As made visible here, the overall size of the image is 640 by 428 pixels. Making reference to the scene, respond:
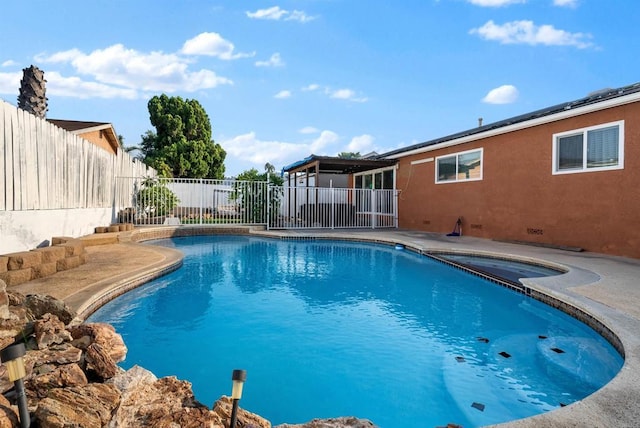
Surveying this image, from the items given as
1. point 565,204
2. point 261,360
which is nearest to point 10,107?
point 261,360

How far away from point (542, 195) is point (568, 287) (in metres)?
5.29

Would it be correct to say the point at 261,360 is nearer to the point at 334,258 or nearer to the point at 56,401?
the point at 56,401

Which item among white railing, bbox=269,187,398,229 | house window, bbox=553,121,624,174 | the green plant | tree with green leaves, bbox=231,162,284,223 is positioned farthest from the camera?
white railing, bbox=269,187,398,229

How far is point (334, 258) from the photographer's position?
989 cm

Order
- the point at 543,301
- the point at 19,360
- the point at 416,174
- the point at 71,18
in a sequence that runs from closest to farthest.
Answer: the point at 19,360, the point at 543,301, the point at 71,18, the point at 416,174

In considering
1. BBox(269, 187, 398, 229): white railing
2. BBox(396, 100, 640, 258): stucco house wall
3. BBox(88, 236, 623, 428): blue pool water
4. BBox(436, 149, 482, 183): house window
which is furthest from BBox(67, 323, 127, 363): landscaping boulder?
BBox(269, 187, 398, 229): white railing

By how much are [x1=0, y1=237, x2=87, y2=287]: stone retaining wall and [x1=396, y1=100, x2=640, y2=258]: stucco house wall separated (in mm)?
10782

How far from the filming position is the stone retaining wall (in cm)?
480

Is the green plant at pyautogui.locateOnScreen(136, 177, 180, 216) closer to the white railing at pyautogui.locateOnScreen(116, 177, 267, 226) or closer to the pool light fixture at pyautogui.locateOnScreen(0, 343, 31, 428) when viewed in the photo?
the white railing at pyautogui.locateOnScreen(116, 177, 267, 226)

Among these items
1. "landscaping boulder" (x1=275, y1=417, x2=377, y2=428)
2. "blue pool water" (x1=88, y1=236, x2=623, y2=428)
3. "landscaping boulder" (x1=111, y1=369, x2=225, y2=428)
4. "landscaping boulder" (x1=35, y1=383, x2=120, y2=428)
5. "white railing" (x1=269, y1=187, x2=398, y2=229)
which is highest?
"white railing" (x1=269, y1=187, x2=398, y2=229)

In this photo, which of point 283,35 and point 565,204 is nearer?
point 565,204

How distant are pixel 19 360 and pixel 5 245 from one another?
588cm

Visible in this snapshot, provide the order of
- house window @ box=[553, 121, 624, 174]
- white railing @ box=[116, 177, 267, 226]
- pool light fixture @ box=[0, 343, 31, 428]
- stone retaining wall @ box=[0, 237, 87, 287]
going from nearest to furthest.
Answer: pool light fixture @ box=[0, 343, 31, 428]
stone retaining wall @ box=[0, 237, 87, 287]
house window @ box=[553, 121, 624, 174]
white railing @ box=[116, 177, 267, 226]

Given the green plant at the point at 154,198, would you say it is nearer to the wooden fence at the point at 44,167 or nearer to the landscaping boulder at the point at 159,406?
the wooden fence at the point at 44,167
